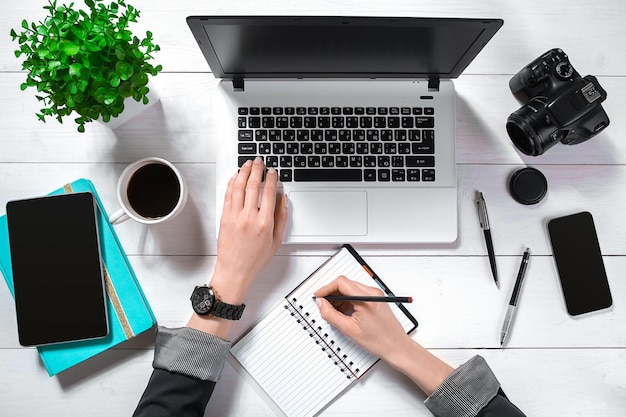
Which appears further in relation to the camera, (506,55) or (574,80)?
(506,55)

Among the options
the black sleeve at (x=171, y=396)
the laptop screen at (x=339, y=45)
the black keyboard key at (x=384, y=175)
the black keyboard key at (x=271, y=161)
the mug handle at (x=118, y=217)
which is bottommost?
the black sleeve at (x=171, y=396)

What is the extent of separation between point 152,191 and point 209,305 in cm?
22

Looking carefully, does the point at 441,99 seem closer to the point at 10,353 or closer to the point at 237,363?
the point at 237,363

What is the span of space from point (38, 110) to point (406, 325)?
2.57 ft

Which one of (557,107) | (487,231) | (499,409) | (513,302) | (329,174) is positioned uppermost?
(557,107)

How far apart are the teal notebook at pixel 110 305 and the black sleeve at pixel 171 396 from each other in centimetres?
11

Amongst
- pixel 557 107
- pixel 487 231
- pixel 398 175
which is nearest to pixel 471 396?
pixel 487 231

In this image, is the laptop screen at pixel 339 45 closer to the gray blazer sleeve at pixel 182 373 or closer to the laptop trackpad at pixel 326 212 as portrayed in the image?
the laptop trackpad at pixel 326 212

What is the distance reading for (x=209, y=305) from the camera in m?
0.84

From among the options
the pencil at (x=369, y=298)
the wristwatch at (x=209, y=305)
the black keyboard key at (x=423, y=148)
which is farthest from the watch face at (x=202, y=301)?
the black keyboard key at (x=423, y=148)

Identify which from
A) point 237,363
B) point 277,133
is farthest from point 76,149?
point 237,363

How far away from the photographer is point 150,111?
0.93 meters

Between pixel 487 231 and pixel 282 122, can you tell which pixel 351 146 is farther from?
pixel 487 231

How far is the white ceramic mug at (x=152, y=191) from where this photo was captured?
0.84 metres
